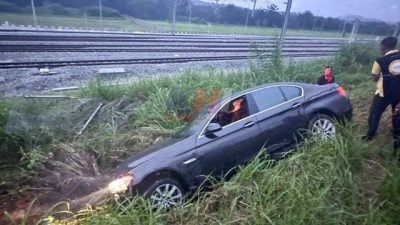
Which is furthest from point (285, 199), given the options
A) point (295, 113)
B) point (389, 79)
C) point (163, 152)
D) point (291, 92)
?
point (389, 79)

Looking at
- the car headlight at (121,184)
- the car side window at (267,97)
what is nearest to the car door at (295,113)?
the car side window at (267,97)

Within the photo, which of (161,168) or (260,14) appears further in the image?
(260,14)

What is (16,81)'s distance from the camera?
1087 centimetres

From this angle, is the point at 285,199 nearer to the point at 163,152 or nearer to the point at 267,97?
the point at 163,152

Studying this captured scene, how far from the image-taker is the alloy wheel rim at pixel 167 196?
4266mm

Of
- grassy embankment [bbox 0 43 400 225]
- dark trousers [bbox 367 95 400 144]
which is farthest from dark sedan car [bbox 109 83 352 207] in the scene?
dark trousers [bbox 367 95 400 144]

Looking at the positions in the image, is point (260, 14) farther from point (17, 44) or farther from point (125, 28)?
point (17, 44)

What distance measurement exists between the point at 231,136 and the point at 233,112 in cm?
48

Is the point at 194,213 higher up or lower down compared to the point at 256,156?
lower down

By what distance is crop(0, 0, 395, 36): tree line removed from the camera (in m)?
18.1

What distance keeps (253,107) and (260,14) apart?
18679mm

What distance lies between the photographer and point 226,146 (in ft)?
15.7

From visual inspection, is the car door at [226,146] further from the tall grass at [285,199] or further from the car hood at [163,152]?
the tall grass at [285,199]

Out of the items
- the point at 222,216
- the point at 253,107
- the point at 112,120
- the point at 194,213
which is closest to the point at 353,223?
the point at 222,216
